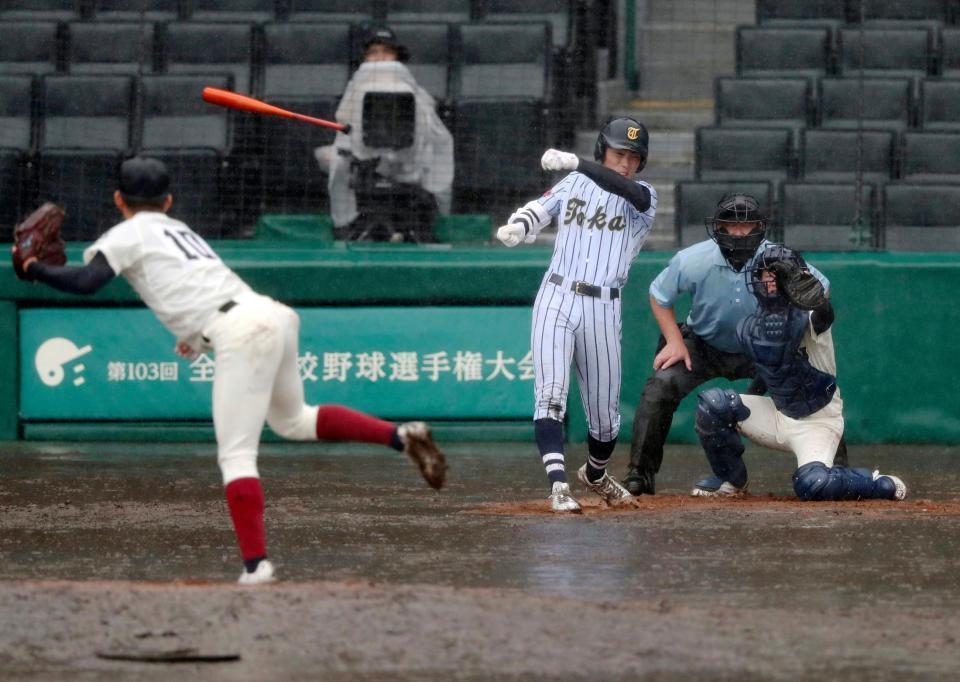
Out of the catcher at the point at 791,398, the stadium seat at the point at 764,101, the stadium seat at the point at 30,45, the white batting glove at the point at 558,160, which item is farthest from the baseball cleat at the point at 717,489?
the stadium seat at the point at 30,45

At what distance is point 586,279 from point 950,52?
5.67 meters

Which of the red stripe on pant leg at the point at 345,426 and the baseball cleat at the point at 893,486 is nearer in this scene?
the red stripe on pant leg at the point at 345,426

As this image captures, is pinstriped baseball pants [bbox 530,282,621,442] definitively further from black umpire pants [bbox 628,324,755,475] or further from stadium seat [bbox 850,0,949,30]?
stadium seat [bbox 850,0,949,30]

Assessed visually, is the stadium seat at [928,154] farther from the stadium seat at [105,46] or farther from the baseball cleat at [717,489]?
the stadium seat at [105,46]

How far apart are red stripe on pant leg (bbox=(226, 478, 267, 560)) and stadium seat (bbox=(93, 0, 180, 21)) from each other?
282 inches

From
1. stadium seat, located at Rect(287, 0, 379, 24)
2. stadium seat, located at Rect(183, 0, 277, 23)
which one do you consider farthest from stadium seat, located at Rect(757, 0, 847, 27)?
stadium seat, located at Rect(183, 0, 277, 23)

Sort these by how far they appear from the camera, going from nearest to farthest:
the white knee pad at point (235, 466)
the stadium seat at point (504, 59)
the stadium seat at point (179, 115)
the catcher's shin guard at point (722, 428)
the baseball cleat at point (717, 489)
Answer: the white knee pad at point (235, 466) < the catcher's shin guard at point (722, 428) < the baseball cleat at point (717, 489) < the stadium seat at point (179, 115) < the stadium seat at point (504, 59)

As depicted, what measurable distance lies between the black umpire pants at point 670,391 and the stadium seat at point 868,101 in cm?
363

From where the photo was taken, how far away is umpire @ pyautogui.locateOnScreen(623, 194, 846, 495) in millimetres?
8234

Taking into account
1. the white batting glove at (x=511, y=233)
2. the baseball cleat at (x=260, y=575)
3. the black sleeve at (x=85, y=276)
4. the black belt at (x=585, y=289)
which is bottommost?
the baseball cleat at (x=260, y=575)

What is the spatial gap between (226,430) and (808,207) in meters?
6.13

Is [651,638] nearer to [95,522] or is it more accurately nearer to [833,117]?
[95,522]

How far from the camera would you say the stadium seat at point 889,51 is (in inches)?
484

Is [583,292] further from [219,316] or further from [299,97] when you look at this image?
[299,97]
